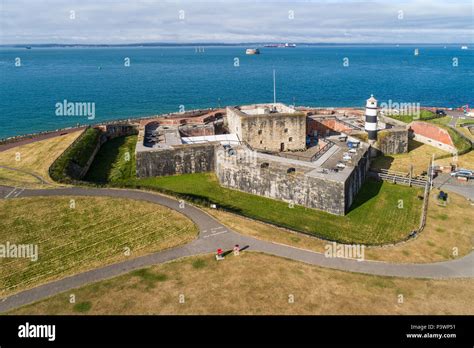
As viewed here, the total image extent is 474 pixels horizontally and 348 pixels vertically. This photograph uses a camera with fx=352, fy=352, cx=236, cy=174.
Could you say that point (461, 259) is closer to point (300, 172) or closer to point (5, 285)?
point (300, 172)

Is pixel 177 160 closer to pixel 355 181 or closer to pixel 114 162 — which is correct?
pixel 114 162

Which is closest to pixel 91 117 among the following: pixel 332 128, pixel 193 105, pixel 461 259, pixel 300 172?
pixel 193 105

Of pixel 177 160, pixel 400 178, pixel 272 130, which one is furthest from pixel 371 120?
pixel 177 160

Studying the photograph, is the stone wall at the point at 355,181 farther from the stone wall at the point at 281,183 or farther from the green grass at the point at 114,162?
the green grass at the point at 114,162

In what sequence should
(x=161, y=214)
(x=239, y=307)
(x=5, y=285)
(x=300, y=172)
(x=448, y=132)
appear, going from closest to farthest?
(x=239, y=307) < (x=5, y=285) < (x=161, y=214) < (x=300, y=172) < (x=448, y=132)

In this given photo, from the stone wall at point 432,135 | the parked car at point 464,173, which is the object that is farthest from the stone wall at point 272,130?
the stone wall at point 432,135

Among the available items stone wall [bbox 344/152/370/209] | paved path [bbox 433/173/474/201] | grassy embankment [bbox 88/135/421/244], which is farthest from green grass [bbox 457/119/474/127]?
grassy embankment [bbox 88/135/421/244]
